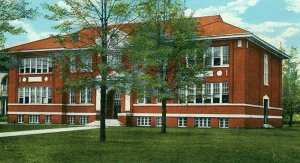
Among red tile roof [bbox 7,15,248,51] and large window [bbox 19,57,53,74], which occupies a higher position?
red tile roof [bbox 7,15,248,51]

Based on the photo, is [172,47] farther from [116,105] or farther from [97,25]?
[116,105]

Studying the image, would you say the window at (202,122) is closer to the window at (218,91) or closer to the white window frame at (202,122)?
the white window frame at (202,122)

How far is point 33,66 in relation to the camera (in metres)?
44.0

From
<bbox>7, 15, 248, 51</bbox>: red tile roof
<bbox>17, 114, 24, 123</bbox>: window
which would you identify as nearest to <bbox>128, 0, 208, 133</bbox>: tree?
<bbox>7, 15, 248, 51</bbox>: red tile roof

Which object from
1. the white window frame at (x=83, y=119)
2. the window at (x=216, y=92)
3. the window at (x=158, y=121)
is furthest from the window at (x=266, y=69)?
the white window frame at (x=83, y=119)

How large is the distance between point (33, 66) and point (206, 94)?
2063cm

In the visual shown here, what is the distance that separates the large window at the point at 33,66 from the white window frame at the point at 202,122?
49.0 ft

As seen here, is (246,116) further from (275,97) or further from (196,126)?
(275,97)

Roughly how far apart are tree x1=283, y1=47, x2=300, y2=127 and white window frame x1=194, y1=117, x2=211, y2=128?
56.4 ft

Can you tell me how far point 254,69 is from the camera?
37.2 meters

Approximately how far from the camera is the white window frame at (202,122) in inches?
1436

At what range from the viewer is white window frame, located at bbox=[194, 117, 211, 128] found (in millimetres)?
36469

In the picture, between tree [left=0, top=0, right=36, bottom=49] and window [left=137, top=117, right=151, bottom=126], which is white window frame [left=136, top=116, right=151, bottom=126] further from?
tree [left=0, top=0, right=36, bottom=49]

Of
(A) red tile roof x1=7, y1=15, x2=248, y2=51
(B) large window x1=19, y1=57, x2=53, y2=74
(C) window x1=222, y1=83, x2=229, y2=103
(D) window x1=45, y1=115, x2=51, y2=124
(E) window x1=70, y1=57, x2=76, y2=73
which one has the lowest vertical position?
(D) window x1=45, y1=115, x2=51, y2=124
